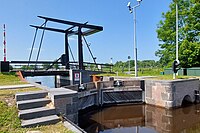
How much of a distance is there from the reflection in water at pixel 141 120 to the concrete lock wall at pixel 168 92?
0.48m

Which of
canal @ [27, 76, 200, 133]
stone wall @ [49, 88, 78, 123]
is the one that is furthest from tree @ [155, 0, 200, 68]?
stone wall @ [49, 88, 78, 123]

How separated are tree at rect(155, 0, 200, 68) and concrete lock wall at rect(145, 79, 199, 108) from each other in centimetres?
858

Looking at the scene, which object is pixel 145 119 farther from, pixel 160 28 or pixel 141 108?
pixel 160 28

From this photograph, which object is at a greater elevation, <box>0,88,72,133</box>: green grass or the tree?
the tree

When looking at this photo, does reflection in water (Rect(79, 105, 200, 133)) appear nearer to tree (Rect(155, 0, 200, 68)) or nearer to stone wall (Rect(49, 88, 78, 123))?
stone wall (Rect(49, 88, 78, 123))

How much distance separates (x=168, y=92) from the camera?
10.7 m

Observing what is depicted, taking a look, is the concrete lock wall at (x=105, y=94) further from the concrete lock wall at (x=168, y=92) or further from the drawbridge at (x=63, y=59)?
the drawbridge at (x=63, y=59)

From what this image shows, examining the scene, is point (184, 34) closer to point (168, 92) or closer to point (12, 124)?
point (168, 92)

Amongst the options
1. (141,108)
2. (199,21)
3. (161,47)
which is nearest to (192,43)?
(199,21)

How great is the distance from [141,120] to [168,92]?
9.60ft

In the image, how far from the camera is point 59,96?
17.0ft

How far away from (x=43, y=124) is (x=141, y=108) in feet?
26.5

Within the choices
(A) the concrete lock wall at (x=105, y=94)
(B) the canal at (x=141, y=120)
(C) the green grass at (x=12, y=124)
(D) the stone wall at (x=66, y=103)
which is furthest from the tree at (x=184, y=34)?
(C) the green grass at (x=12, y=124)

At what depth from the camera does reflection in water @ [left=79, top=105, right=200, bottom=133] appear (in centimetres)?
769
